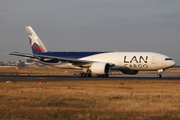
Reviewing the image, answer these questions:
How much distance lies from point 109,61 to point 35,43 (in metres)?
17.2

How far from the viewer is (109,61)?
149ft

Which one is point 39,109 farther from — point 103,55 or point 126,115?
point 103,55

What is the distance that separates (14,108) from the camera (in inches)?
487

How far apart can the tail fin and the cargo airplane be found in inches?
117

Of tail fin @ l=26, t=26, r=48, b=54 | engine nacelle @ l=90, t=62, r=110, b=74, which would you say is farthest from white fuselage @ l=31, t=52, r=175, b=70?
tail fin @ l=26, t=26, r=48, b=54

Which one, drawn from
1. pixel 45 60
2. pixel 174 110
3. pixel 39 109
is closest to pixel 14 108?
pixel 39 109

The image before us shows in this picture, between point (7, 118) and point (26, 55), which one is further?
point (26, 55)

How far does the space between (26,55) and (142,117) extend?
40.8 meters

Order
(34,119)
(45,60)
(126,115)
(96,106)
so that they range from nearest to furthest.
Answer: (34,119) < (126,115) < (96,106) < (45,60)

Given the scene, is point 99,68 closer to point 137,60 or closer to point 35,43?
point 137,60

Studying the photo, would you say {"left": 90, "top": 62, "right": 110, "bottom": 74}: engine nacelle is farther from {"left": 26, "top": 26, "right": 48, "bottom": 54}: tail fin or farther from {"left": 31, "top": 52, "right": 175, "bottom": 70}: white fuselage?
{"left": 26, "top": 26, "right": 48, "bottom": 54}: tail fin

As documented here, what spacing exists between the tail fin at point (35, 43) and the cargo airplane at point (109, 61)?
296 cm

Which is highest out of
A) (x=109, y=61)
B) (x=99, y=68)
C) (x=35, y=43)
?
(x=35, y=43)

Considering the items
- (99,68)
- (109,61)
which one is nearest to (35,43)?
(109,61)
